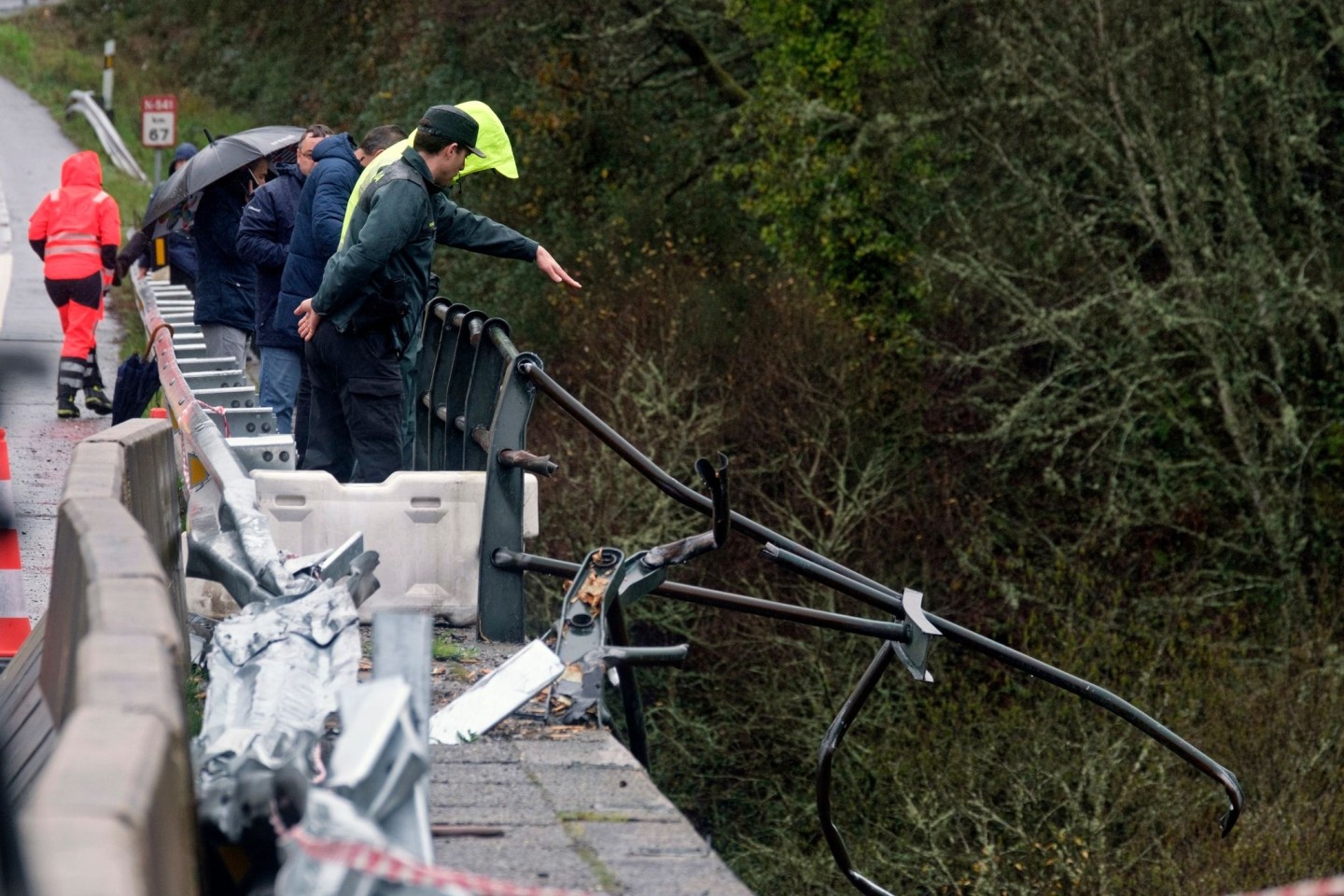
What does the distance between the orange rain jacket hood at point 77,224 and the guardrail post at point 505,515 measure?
8.14 m

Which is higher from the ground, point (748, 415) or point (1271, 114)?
point (1271, 114)

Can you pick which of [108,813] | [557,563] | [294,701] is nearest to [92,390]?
[557,563]

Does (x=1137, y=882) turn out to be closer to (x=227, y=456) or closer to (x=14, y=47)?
(x=227, y=456)

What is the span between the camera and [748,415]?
20547mm

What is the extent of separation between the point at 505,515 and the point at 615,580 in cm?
69

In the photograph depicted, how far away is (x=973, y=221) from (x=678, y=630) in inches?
222

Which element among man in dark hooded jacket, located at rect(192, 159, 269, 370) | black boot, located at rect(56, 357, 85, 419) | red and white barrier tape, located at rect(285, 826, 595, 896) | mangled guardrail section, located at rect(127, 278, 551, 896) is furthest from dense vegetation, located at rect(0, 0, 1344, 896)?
red and white barrier tape, located at rect(285, 826, 595, 896)

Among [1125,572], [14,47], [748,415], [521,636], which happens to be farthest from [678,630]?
[14,47]

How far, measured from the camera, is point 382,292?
6.41 metres

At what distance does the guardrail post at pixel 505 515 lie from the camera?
5602 millimetres

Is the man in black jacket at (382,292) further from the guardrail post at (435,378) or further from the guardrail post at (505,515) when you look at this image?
the guardrail post at (505,515)

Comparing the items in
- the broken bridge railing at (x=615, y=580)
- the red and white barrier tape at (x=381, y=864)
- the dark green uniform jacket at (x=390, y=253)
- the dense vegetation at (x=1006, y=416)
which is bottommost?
the dense vegetation at (x=1006, y=416)

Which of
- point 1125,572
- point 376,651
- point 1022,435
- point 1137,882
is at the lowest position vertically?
point 1137,882

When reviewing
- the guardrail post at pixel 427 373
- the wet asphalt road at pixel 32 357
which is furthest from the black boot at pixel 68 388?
the guardrail post at pixel 427 373
